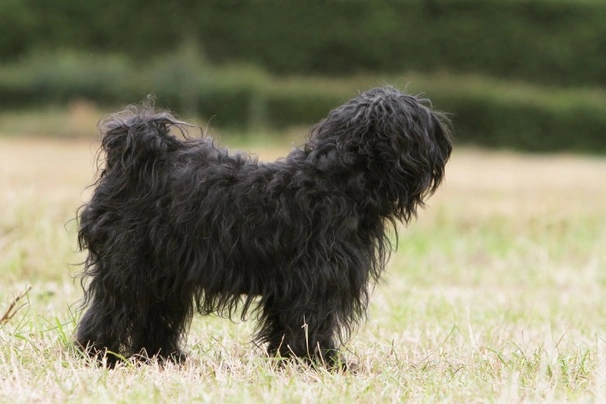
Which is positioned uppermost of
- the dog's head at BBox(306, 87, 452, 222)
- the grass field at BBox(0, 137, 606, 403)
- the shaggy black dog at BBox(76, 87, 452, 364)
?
the dog's head at BBox(306, 87, 452, 222)

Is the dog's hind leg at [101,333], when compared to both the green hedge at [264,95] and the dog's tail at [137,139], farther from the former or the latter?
the green hedge at [264,95]

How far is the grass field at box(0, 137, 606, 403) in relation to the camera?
4.62 metres

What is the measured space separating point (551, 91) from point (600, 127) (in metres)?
1.76

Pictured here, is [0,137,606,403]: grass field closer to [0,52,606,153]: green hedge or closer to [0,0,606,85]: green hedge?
[0,52,606,153]: green hedge

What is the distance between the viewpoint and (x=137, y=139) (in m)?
5.44

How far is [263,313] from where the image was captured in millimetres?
5398

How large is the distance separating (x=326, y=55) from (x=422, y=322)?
844 inches

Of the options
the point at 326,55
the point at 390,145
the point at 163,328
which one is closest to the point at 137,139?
the point at 163,328

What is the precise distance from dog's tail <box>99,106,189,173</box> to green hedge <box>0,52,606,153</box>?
2020cm

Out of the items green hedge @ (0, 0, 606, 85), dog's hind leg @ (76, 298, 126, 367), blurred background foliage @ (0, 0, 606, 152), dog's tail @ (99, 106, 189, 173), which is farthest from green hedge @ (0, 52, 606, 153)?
dog's hind leg @ (76, 298, 126, 367)

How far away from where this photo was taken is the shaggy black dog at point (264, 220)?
521 centimetres

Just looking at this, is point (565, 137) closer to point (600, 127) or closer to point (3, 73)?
point (600, 127)

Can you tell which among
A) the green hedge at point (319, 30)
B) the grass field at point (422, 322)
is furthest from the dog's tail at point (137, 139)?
the green hedge at point (319, 30)

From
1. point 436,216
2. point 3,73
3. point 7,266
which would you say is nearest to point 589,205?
point 436,216
